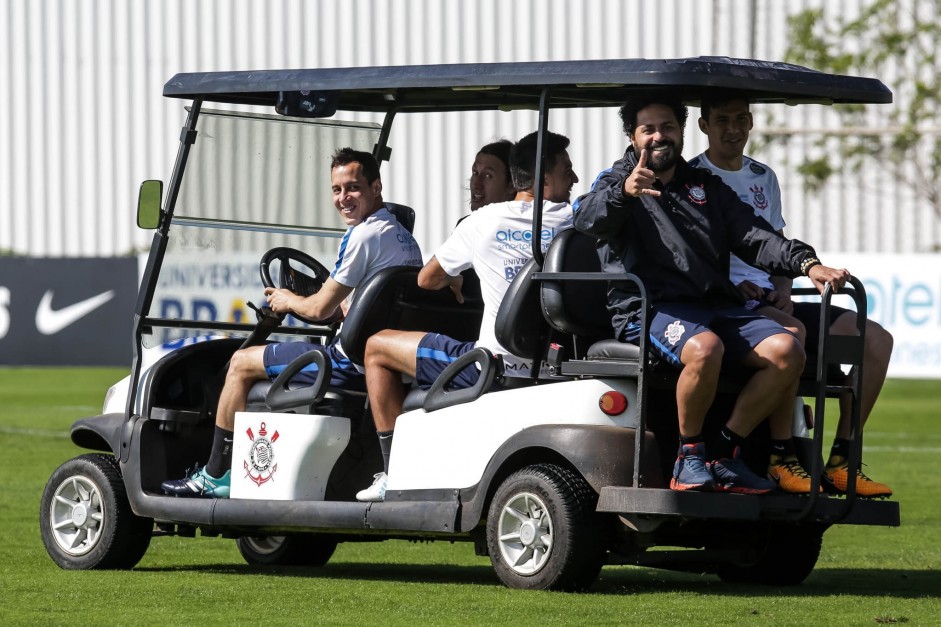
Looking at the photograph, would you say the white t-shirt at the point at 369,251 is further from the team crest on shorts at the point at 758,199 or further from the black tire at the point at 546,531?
the team crest on shorts at the point at 758,199

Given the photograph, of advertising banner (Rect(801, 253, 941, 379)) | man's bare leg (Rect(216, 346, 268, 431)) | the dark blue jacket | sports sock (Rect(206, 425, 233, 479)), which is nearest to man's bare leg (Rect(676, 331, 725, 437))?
the dark blue jacket

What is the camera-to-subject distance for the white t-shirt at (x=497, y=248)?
684 cm

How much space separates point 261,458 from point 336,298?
26.8 inches

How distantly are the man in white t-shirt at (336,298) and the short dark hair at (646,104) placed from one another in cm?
128

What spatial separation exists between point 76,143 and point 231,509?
21.4 metres

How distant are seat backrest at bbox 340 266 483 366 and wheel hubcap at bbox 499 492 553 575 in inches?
39.6

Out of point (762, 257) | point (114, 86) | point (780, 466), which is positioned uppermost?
point (114, 86)

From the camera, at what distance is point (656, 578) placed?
7758 millimetres

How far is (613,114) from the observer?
26.0 metres

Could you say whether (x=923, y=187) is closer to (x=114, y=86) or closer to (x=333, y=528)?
(x=114, y=86)

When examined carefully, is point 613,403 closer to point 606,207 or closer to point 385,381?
point 606,207

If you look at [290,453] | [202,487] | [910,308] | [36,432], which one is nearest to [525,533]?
[290,453]

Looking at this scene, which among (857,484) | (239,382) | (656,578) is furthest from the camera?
(656,578)

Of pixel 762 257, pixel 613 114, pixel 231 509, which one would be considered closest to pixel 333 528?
pixel 231 509
